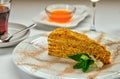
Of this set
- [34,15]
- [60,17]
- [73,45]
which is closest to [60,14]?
[60,17]

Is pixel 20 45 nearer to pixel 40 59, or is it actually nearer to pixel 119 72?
pixel 40 59

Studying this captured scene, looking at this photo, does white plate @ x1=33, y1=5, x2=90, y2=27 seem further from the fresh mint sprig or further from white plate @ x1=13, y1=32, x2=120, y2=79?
the fresh mint sprig

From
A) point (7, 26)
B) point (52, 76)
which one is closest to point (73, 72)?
Answer: point (52, 76)

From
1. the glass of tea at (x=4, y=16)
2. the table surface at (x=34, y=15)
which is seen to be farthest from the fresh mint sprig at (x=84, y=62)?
the glass of tea at (x=4, y=16)

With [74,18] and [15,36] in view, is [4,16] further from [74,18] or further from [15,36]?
[74,18]

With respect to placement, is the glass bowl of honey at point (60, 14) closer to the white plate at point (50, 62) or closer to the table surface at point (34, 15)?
the table surface at point (34, 15)

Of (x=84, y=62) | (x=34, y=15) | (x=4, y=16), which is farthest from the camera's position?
(x=34, y=15)

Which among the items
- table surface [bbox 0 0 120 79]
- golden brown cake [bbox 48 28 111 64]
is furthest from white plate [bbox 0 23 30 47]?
golden brown cake [bbox 48 28 111 64]
